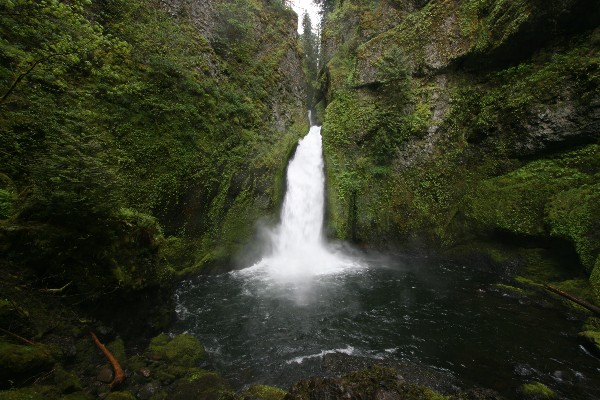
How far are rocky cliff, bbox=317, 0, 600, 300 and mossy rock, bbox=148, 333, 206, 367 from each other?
29.9ft

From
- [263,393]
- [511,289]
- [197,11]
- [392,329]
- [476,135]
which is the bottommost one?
[392,329]

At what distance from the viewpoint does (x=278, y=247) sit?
44.8 ft

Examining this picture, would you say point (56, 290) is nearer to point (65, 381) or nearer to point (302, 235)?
point (65, 381)

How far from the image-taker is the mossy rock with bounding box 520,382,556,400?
505cm

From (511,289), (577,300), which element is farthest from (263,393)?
(511,289)

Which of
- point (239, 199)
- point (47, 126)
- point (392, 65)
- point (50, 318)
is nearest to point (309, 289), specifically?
point (239, 199)

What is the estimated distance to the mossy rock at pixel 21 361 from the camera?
3.64m

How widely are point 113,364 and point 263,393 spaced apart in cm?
270

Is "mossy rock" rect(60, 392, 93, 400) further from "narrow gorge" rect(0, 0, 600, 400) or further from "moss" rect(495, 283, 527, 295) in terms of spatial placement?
"moss" rect(495, 283, 527, 295)

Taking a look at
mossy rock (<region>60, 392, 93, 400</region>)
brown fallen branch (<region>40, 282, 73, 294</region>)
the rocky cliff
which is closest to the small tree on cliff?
the rocky cliff

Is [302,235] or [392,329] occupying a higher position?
[302,235]

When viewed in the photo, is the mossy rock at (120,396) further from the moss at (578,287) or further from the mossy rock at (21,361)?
the moss at (578,287)

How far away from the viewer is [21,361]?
382 centimetres

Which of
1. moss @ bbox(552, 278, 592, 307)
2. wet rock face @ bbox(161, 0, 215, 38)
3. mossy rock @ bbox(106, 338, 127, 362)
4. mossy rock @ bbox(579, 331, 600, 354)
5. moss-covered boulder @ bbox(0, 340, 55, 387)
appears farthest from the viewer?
wet rock face @ bbox(161, 0, 215, 38)
